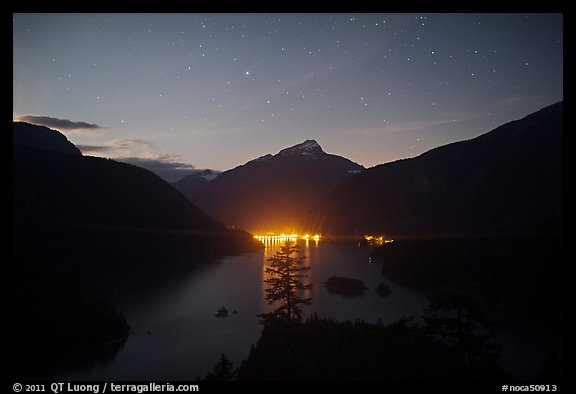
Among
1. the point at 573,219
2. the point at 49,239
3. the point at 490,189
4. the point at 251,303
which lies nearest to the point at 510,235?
the point at 251,303

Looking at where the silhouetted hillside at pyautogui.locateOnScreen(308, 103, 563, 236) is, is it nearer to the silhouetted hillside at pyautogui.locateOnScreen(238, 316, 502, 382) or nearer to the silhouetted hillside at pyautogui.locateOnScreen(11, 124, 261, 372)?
the silhouetted hillside at pyautogui.locateOnScreen(238, 316, 502, 382)

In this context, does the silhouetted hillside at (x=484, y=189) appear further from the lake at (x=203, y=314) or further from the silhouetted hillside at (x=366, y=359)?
the silhouetted hillside at (x=366, y=359)

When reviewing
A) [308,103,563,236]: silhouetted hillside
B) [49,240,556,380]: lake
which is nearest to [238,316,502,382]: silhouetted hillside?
[49,240,556,380]: lake

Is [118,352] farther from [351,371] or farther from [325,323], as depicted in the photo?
[351,371]

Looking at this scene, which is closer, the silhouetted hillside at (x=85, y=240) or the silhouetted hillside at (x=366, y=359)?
the silhouetted hillside at (x=366, y=359)

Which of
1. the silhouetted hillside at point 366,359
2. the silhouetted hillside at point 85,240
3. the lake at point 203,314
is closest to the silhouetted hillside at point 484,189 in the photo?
the lake at point 203,314

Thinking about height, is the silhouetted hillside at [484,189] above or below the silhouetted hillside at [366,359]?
above
